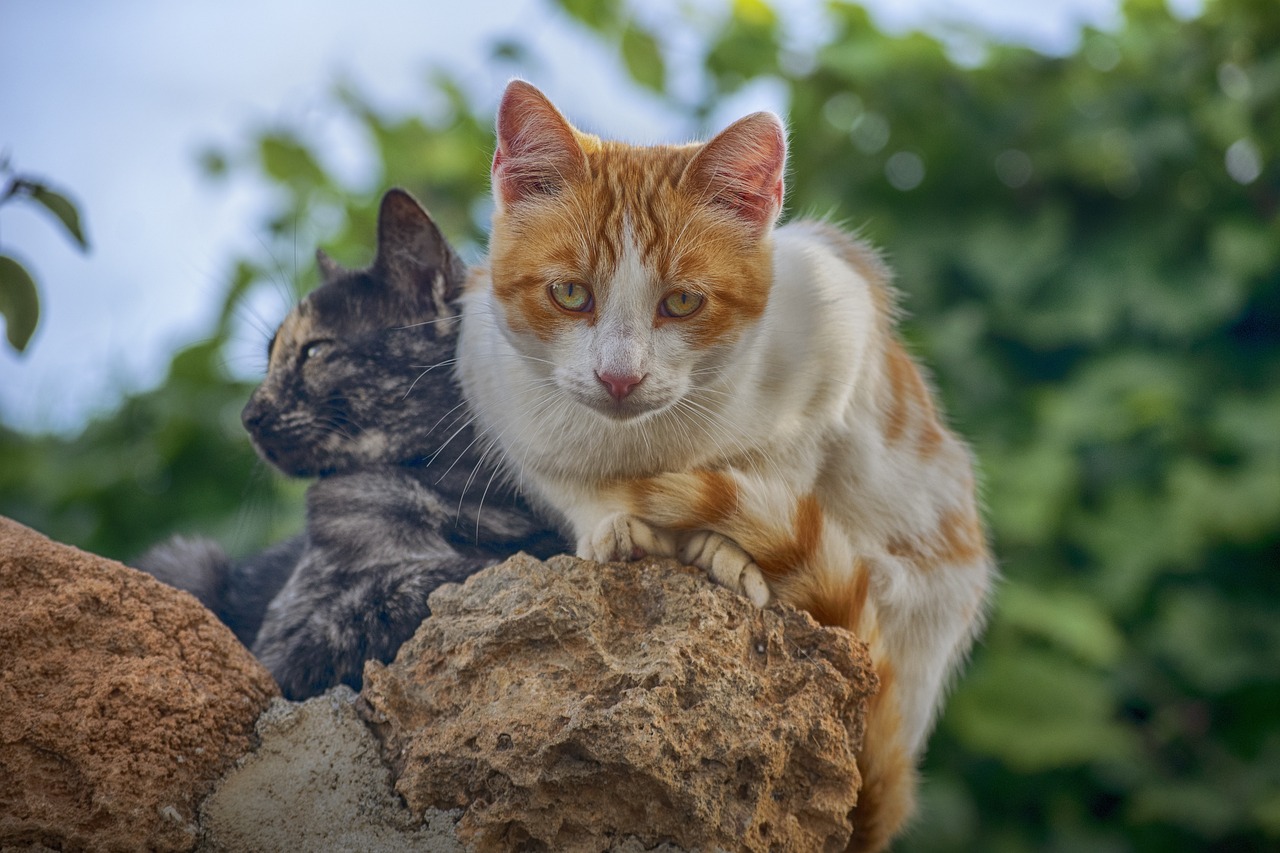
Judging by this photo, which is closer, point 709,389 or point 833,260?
point 709,389

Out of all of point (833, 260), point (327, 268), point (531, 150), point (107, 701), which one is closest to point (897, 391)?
point (833, 260)

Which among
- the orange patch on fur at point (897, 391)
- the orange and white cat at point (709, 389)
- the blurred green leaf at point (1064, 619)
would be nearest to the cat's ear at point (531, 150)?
the orange and white cat at point (709, 389)

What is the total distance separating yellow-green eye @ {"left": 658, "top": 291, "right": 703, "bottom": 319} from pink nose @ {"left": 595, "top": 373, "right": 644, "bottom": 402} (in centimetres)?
9

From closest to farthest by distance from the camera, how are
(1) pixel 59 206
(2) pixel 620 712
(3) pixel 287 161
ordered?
(2) pixel 620 712 → (1) pixel 59 206 → (3) pixel 287 161

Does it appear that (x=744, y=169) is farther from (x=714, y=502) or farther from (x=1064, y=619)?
(x=1064, y=619)

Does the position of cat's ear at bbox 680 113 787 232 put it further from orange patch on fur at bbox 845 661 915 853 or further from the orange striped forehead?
orange patch on fur at bbox 845 661 915 853

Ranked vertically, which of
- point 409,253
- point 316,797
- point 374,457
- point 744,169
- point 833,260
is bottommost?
point 316,797

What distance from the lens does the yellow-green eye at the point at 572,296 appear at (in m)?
1.22

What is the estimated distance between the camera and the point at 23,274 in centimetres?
139

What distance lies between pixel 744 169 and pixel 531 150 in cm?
25

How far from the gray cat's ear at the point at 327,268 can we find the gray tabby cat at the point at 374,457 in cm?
3

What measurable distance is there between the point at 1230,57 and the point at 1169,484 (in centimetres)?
115

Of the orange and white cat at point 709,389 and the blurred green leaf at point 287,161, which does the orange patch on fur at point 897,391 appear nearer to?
the orange and white cat at point 709,389

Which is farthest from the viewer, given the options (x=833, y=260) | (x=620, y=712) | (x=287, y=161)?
(x=287, y=161)
